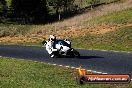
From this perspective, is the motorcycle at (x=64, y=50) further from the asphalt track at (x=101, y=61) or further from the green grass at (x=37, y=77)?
the green grass at (x=37, y=77)

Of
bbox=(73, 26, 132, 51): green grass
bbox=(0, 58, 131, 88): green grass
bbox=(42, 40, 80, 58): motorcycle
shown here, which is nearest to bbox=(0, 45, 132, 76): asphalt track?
bbox=(42, 40, 80, 58): motorcycle

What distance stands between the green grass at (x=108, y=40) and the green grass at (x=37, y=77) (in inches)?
598

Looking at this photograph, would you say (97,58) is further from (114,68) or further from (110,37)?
(110,37)

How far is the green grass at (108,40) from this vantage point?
3779 centimetres

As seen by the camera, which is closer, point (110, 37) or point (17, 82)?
point (17, 82)

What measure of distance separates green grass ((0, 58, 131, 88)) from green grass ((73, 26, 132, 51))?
15.2 metres

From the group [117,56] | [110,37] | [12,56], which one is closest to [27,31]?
[110,37]

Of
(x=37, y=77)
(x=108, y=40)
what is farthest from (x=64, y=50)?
(x=108, y=40)

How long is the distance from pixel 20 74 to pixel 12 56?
34.3ft

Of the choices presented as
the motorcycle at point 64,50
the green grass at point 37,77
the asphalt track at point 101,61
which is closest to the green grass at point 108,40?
the asphalt track at point 101,61

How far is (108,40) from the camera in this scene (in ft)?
133

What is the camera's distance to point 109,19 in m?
55.5

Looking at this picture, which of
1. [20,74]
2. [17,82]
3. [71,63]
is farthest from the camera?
[71,63]

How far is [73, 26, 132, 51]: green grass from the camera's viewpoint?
3779cm
